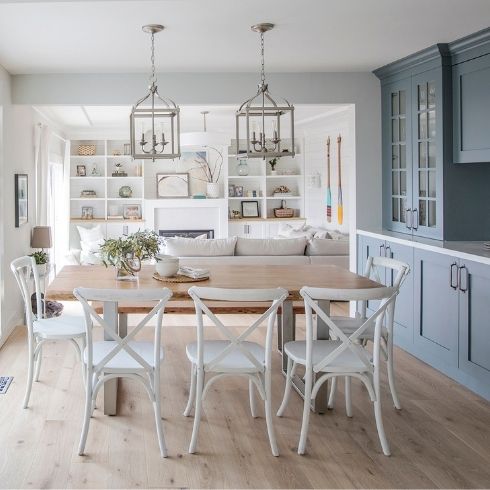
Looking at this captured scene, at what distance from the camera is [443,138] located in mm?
5203

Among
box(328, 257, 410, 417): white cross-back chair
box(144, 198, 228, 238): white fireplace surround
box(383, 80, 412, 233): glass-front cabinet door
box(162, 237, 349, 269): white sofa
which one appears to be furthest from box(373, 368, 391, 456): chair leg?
box(144, 198, 228, 238): white fireplace surround

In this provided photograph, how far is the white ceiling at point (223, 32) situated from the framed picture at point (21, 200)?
102 centimetres

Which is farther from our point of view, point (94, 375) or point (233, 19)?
point (233, 19)

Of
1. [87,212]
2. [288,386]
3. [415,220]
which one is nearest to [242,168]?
[87,212]

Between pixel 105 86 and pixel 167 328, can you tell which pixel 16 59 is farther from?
pixel 167 328

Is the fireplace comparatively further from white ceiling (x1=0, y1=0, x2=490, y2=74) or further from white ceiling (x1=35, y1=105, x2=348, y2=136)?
white ceiling (x1=0, y1=0, x2=490, y2=74)

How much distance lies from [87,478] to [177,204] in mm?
8712

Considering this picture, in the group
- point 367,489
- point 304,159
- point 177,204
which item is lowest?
point 367,489

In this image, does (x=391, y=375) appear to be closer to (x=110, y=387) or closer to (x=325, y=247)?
(x=110, y=387)

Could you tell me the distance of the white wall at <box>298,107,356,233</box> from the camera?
957cm

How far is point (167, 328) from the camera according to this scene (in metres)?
6.36

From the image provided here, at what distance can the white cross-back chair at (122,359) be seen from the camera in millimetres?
3252

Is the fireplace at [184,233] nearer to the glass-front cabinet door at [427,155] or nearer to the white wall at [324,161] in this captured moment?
the white wall at [324,161]

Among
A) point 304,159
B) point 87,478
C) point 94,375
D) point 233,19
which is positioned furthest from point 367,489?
point 304,159
